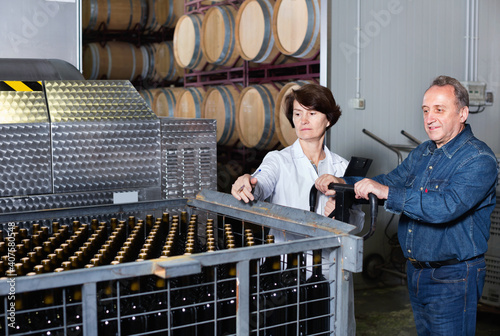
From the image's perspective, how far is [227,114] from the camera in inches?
250

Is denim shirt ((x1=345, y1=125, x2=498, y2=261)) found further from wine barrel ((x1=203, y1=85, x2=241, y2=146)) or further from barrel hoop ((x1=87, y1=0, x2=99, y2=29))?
barrel hoop ((x1=87, y1=0, x2=99, y2=29))

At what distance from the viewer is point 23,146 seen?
278 cm

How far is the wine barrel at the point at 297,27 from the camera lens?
485 cm

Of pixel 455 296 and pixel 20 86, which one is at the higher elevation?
pixel 20 86

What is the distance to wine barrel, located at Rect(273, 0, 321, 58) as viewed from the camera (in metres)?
4.85

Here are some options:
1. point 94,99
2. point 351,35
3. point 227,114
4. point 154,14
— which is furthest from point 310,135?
point 154,14

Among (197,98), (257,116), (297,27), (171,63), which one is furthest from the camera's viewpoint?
(171,63)

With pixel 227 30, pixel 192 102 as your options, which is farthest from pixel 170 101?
pixel 227 30

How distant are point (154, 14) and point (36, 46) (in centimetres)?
422

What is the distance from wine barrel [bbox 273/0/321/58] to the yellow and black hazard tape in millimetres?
2558

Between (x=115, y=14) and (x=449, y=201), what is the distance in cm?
726

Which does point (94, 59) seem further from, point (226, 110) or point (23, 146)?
point (23, 146)

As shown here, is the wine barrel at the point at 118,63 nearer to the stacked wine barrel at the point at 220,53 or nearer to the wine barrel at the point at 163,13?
the stacked wine barrel at the point at 220,53

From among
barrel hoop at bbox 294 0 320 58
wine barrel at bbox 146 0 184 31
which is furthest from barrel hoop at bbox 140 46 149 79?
barrel hoop at bbox 294 0 320 58
